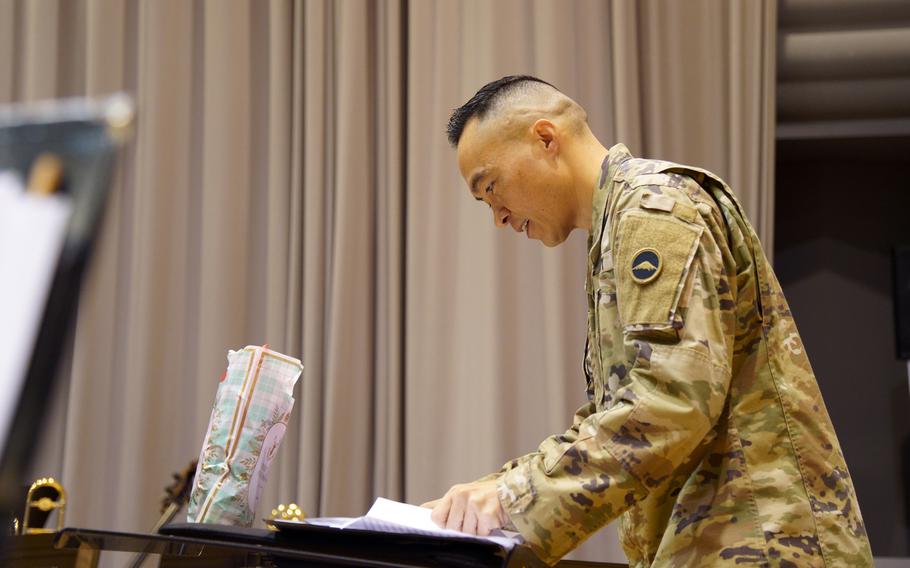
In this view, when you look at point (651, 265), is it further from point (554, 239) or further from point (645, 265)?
point (554, 239)

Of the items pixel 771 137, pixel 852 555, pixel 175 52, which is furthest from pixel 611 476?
pixel 175 52

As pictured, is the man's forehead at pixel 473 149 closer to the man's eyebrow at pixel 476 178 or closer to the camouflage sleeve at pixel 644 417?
the man's eyebrow at pixel 476 178

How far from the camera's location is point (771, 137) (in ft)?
8.43

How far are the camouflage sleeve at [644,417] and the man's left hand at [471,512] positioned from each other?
14mm

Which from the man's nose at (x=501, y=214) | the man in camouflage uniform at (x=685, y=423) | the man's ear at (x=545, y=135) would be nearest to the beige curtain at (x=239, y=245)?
the man's nose at (x=501, y=214)

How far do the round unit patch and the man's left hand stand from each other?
0.28 meters

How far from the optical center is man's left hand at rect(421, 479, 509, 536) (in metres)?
1.06

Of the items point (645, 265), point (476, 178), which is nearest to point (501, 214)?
point (476, 178)

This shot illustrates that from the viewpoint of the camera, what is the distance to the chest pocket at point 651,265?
3.51 feet

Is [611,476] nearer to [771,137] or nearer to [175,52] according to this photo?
[771,137]

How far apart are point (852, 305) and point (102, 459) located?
2224 mm

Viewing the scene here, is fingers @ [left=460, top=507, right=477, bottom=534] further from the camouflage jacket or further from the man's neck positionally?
the man's neck

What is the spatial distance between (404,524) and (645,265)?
0.39m

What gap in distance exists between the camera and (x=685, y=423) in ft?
3.38
